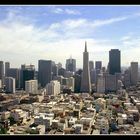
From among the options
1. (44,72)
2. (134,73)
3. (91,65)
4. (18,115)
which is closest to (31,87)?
(44,72)

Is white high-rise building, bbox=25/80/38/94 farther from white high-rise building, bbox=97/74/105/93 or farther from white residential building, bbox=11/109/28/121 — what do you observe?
white residential building, bbox=11/109/28/121

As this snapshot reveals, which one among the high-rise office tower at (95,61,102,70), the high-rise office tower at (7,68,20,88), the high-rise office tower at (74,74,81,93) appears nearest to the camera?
the high-rise office tower at (7,68,20,88)

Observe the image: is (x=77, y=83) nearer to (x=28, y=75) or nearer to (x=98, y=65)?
(x=98, y=65)

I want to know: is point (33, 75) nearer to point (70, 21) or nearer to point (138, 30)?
point (70, 21)

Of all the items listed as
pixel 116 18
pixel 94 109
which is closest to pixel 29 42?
pixel 116 18

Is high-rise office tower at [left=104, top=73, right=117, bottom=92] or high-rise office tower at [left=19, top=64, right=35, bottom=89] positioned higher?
high-rise office tower at [left=19, top=64, right=35, bottom=89]

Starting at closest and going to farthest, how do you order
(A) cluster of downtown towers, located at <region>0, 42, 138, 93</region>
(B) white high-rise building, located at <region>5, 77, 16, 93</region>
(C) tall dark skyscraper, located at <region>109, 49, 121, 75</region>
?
1. (B) white high-rise building, located at <region>5, 77, 16, 93</region>
2. (A) cluster of downtown towers, located at <region>0, 42, 138, 93</region>
3. (C) tall dark skyscraper, located at <region>109, 49, 121, 75</region>

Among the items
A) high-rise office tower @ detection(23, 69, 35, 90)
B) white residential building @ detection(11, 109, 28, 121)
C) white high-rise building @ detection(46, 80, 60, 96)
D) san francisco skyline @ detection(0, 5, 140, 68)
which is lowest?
white residential building @ detection(11, 109, 28, 121)

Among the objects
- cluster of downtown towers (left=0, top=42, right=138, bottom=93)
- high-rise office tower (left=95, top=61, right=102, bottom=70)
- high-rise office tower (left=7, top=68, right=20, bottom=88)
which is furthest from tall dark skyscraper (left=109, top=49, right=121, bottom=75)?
high-rise office tower (left=7, top=68, right=20, bottom=88)
